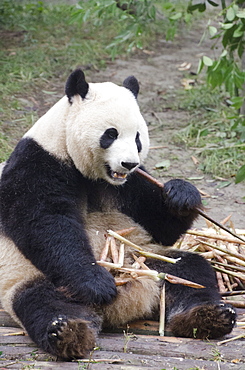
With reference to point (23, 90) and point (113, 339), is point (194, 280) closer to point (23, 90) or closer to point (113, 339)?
point (113, 339)

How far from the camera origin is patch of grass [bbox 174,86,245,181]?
6328 mm

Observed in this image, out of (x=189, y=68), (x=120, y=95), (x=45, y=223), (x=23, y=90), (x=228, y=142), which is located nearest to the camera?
(x=45, y=223)

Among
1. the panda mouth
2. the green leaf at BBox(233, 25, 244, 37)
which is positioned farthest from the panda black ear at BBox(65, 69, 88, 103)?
the green leaf at BBox(233, 25, 244, 37)

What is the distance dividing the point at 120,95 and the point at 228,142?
3.70m

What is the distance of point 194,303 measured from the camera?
3.02 meters

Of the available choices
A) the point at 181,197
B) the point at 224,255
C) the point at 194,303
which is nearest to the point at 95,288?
the point at 194,303

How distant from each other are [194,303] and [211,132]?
166 inches

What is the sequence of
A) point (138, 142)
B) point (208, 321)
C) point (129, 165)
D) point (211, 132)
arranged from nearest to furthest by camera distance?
point (208, 321) < point (129, 165) < point (138, 142) < point (211, 132)

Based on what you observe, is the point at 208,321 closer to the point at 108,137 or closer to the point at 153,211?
the point at 153,211

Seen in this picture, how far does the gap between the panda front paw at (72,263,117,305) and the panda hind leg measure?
0.06 meters

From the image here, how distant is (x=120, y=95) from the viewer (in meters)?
3.24

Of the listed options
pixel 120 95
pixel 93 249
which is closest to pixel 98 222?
pixel 93 249

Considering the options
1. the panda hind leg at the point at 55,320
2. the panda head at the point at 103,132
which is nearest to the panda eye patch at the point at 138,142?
the panda head at the point at 103,132

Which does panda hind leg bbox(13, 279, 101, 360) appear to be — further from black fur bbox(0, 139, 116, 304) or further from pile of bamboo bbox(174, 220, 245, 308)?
pile of bamboo bbox(174, 220, 245, 308)
